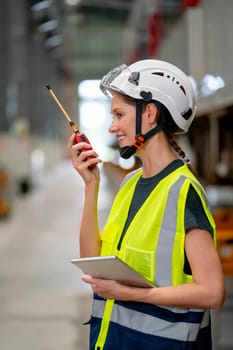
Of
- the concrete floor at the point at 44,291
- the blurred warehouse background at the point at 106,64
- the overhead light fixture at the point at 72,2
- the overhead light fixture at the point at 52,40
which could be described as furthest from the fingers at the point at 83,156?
the overhead light fixture at the point at 52,40

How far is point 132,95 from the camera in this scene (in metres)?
1.99

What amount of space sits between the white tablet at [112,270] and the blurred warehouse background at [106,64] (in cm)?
68

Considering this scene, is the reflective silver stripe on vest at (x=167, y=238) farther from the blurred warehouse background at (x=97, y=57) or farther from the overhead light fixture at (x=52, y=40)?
the overhead light fixture at (x=52, y=40)

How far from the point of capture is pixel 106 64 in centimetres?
2506

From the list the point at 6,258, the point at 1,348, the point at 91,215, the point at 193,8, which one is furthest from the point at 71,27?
the point at 91,215

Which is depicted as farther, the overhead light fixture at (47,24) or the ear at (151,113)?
the overhead light fixture at (47,24)

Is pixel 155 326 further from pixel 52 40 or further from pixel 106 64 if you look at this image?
pixel 106 64

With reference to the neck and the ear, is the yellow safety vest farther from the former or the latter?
the ear

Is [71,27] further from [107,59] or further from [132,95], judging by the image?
[132,95]

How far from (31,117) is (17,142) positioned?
215 inches

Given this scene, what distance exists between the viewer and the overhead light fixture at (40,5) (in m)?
13.9

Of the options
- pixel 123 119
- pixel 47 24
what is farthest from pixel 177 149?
pixel 47 24

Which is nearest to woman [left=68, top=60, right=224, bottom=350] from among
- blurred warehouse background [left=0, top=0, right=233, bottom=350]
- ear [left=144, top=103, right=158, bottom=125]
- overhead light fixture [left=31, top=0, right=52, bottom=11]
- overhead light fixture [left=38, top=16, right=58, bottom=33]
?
ear [left=144, top=103, right=158, bottom=125]

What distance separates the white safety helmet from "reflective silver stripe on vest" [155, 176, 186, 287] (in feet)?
0.76
